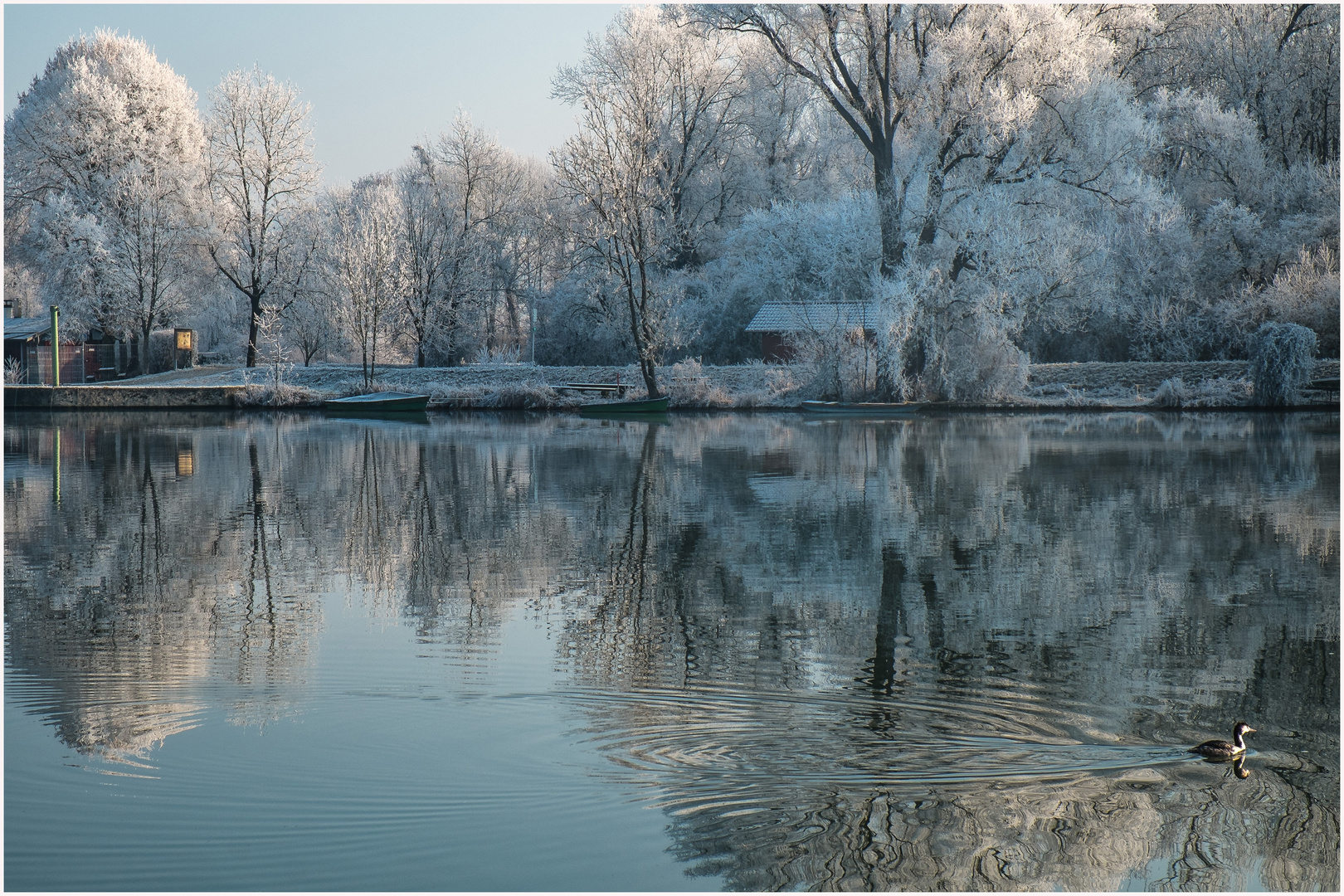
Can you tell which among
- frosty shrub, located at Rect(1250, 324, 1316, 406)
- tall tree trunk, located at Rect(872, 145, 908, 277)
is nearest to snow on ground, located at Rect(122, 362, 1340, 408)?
frosty shrub, located at Rect(1250, 324, 1316, 406)

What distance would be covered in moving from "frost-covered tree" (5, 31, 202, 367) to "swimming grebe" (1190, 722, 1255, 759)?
159ft

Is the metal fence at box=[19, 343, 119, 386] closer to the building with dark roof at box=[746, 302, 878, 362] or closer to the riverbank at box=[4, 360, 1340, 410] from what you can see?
the riverbank at box=[4, 360, 1340, 410]

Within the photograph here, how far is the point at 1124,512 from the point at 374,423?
26335 millimetres

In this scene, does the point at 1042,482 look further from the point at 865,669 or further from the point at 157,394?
the point at 157,394

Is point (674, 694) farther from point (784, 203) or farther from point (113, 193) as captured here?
point (113, 193)

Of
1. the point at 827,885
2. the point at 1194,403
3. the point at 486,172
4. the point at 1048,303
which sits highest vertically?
the point at 486,172

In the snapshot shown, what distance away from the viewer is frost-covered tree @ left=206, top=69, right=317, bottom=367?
1950 inches

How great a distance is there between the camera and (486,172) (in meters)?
56.7

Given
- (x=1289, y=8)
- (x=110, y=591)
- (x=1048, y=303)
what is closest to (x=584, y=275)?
(x=1048, y=303)

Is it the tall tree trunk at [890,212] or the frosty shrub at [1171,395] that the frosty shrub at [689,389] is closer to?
the tall tree trunk at [890,212]

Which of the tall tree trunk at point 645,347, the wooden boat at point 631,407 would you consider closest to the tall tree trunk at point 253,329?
the tall tree trunk at point 645,347

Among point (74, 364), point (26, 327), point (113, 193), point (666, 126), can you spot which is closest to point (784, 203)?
point (666, 126)

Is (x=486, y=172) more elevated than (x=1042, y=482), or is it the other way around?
(x=486, y=172)

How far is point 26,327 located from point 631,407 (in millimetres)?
27529
